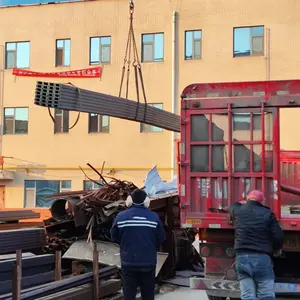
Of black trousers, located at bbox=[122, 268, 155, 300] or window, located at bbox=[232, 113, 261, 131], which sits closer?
black trousers, located at bbox=[122, 268, 155, 300]

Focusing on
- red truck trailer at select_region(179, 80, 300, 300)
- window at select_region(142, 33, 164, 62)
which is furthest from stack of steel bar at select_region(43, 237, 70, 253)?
window at select_region(142, 33, 164, 62)

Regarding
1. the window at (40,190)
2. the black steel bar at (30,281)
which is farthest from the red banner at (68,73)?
the black steel bar at (30,281)

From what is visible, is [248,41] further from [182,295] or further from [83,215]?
[182,295]

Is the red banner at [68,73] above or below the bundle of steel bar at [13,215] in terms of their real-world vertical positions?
above

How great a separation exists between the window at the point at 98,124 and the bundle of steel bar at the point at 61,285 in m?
16.0

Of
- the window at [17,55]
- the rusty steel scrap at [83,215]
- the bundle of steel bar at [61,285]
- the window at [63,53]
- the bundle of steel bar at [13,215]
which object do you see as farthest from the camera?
the window at [17,55]

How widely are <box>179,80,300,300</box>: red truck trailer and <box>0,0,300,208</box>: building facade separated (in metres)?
14.8

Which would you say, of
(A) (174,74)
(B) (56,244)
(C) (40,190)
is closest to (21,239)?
(B) (56,244)

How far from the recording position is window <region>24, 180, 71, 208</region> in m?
24.0

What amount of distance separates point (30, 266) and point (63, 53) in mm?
18739

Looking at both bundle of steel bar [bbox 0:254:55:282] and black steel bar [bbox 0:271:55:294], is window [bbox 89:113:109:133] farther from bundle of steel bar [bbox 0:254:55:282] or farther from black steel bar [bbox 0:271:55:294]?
black steel bar [bbox 0:271:55:294]

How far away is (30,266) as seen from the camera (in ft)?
22.9

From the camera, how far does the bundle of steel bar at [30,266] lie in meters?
6.51

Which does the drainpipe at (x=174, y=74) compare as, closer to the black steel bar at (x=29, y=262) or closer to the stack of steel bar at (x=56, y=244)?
the stack of steel bar at (x=56, y=244)
